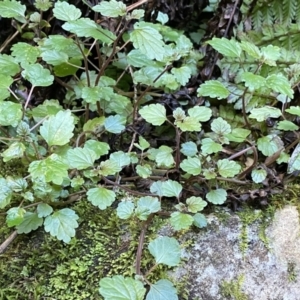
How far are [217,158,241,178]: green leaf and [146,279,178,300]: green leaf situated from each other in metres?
0.38

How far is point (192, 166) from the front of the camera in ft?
4.08

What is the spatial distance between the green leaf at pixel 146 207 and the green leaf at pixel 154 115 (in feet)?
0.77

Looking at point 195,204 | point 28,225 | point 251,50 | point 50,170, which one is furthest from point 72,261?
point 251,50

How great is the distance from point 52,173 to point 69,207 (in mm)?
217

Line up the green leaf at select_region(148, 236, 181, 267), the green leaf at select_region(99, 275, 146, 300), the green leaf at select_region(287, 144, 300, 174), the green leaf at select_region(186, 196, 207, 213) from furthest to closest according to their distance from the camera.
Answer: the green leaf at select_region(287, 144, 300, 174), the green leaf at select_region(186, 196, 207, 213), the green leaf at select_region(148, 236, 181, 267), the green leaf at select_region(99, 275, 146, 300)

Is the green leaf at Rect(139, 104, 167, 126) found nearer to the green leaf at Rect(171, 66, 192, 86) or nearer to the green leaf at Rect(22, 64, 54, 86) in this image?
the green leaf at Rect(171, 66, 192, 86)

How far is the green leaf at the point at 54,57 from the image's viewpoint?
1.37 m

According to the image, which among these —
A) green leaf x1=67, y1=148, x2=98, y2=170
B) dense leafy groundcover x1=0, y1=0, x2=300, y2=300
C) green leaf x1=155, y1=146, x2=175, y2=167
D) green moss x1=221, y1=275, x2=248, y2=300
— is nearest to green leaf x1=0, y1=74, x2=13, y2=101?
dense leafy groundcover x1=0, y1=0, x2=300, y2=300

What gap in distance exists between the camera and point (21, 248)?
1176mm

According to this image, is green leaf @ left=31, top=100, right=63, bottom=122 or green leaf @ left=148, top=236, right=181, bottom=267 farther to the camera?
green leaf @ left=31, top=100, right=63, bottom=122

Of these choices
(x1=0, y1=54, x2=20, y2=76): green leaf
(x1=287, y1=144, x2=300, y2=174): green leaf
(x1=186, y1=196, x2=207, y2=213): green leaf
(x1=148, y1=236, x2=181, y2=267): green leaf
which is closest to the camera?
(x1=148, y1=236, x2=181, y2=267): green leaf

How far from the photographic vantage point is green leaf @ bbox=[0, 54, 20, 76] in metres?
1.36

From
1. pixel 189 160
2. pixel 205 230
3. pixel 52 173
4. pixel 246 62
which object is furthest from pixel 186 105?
pixel 52 173

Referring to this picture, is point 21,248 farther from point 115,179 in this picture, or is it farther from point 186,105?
point 186,105
